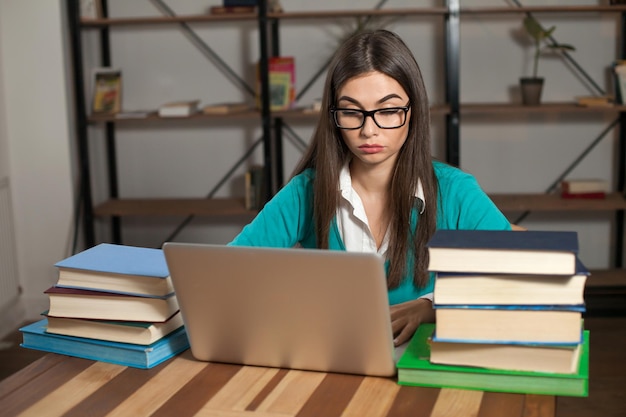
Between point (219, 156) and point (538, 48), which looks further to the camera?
point (219, 156)

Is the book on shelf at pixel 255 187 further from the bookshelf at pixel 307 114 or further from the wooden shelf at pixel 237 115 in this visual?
the wooden shelf at pixel 237 115

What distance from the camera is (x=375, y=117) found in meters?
1.78

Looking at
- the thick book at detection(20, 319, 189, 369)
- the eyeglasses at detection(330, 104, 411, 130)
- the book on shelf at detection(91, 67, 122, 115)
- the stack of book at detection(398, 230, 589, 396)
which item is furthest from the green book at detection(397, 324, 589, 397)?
the book on shelf at detection(91, 67, 122, 115)

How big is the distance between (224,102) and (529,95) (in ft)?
5.00

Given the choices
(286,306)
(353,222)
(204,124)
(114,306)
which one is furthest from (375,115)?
(204,124)

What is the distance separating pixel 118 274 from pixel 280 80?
2739 mm

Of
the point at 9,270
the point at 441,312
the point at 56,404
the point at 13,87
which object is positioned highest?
the point at 13,87

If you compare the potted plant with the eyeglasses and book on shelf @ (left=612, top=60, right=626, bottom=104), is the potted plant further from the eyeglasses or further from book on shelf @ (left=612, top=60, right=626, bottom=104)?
the eyeglasses

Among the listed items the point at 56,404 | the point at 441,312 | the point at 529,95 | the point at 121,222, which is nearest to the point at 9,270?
the point at 121,222

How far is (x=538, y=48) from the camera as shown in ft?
14.0

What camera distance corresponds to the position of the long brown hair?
6.03 feet

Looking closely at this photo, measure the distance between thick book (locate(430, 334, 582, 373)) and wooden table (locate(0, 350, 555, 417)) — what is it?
44 millimetres

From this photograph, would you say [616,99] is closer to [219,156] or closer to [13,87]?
[219,156]

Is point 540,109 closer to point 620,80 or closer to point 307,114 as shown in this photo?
point 620,80
